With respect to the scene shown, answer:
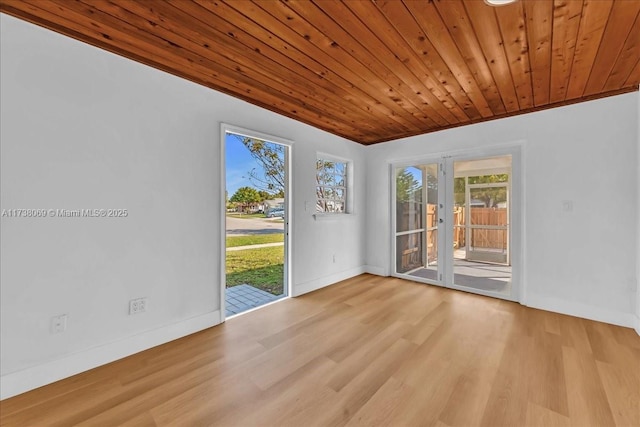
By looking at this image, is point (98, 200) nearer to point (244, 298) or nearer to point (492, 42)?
point (244, 298)

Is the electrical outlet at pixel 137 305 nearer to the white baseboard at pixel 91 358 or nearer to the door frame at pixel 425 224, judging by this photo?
the white baseboard at pixel 91 358

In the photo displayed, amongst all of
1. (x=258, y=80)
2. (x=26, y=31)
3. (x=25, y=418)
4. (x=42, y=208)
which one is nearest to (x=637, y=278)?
(x=258, y=80)

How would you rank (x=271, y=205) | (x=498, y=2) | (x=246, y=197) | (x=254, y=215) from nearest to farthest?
(x=498, y=2) < (x=246, y=197) < (x=271, y=205) < (x=254, y=215)

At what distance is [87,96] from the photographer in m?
1.96

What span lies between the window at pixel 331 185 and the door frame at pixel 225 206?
2.05 feet

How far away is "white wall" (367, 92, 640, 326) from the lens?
265 cm

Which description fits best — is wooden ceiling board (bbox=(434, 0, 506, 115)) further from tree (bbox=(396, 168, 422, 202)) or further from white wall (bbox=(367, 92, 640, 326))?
tree (bbox=(396, 168, 422, 202))

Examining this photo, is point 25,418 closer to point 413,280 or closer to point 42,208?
point 42,208

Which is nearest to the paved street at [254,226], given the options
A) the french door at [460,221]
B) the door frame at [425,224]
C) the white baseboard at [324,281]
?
the white baseboard at [324,281]

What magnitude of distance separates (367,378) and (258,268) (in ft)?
13.0

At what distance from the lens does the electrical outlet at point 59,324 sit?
5.97ft

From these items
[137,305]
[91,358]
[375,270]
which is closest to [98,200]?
[137,305]

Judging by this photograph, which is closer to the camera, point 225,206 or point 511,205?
point 225,206

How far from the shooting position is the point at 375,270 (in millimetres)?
4676
